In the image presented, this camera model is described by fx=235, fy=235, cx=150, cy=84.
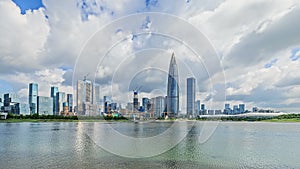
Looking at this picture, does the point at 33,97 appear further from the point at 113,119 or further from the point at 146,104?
the point at 146,104

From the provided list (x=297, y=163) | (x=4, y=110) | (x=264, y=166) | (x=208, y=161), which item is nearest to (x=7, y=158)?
(x=208, y=161)

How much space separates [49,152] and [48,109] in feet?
374

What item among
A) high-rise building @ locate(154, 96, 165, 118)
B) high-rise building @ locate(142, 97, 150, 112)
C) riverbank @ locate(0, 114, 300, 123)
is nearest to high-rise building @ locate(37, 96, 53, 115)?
riverbank @ locate(0, 114, 300, 123)

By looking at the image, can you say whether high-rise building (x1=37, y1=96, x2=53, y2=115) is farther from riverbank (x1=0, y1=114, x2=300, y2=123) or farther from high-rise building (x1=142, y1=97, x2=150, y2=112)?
high-rise building (x1=142, y1=97, x2=150, y2=112)

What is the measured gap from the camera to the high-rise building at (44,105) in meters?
118

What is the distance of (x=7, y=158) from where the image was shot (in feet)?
50.3

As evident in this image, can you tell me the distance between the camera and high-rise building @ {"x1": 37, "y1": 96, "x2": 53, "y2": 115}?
118250 mm

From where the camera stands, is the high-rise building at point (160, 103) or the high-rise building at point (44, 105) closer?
the high-rise building at point (160, 103)

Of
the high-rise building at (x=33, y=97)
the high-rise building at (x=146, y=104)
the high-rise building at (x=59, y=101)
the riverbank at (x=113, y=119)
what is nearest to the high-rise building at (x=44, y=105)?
the high-rise building at (x=33, y=97)

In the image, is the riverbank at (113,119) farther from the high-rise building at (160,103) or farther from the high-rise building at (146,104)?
the high-rise building at (160,103)

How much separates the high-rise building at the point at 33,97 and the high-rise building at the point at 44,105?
2111mm

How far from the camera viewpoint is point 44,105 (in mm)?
120562

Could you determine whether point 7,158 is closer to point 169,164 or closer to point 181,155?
point 169,164

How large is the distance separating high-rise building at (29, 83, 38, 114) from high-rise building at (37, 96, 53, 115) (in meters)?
2.11
